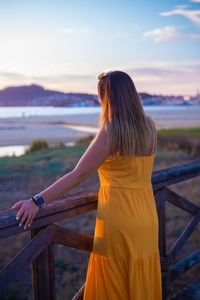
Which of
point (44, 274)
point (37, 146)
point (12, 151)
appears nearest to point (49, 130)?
point (12, 151)

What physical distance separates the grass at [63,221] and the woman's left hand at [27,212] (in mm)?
1209

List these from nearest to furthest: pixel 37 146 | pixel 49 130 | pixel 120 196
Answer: pixel 120 196 < pixel 37 146 < pixel 49 130

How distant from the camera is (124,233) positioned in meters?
1.71

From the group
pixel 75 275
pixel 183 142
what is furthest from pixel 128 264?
pixel 183 142

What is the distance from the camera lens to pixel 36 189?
27.0 feet

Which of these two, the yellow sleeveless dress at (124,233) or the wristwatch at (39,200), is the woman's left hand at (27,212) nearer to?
the wristwatch at (39,200)

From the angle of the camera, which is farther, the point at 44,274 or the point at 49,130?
the point at 49,130

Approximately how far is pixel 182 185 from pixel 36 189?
369cm

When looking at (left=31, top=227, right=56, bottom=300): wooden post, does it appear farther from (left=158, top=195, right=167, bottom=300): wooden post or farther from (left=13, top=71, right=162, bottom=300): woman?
(left=158, top=195, right=167, bottom=300): wooden post

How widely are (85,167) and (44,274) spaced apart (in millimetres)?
653

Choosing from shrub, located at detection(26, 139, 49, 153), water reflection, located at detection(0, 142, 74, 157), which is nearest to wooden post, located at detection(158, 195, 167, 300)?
shrub, located at detection(26, 139, 49, 153)

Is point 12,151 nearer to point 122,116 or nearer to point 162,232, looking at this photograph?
point 162,232

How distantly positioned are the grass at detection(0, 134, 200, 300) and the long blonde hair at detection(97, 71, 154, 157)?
1.58 meters

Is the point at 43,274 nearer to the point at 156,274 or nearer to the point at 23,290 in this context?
the point at 156,274
